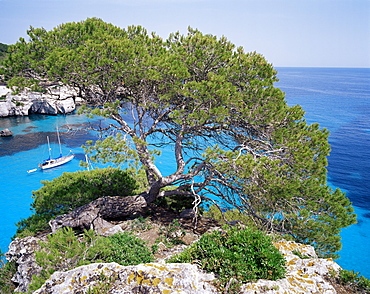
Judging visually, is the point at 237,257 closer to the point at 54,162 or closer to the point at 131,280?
the point at 131,280

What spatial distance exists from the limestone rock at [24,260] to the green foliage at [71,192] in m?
1.09

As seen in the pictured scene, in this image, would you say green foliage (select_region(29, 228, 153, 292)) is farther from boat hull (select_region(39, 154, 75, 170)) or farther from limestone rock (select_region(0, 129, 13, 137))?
limestone rock (select_region(0, 129, 13, 137))

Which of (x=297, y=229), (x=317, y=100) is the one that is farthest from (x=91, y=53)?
(x=317, y=100)

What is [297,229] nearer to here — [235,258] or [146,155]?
[235,258]

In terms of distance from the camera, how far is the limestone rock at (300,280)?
12.9 ft

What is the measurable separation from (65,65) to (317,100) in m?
Answer: 67.6

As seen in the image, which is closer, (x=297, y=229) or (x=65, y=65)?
(x=297, y=229)

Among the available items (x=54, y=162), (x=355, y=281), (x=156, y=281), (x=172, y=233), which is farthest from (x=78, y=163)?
(x=355, y=281)

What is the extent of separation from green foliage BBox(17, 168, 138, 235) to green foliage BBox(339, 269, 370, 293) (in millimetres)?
8751

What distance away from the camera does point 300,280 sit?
14.3 feet

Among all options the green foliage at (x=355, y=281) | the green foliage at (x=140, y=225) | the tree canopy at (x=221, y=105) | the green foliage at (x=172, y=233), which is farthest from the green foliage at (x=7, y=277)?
the green foliage at (x=355, y=281)

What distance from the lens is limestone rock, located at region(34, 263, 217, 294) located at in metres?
3.74

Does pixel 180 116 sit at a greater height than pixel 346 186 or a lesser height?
greater

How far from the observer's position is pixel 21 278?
253 inches
